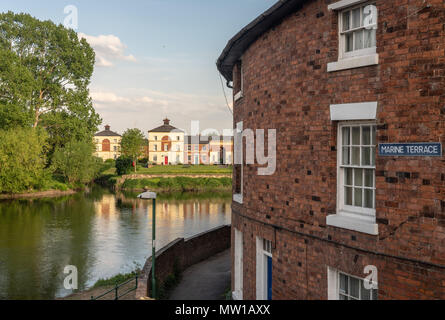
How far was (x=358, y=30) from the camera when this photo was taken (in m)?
7.12

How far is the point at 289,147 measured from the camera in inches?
328

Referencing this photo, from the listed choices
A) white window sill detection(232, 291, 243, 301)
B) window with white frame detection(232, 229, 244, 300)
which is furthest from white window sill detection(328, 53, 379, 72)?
white window sill detection(232, 291, 243, 301)

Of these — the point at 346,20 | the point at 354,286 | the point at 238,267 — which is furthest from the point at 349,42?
the point at 238,267

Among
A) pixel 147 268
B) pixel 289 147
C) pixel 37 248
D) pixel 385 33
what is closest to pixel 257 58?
pixel 289 147

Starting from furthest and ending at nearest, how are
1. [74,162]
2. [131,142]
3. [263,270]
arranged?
[131,142], [74,162], [263,270]

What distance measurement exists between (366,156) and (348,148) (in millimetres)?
413

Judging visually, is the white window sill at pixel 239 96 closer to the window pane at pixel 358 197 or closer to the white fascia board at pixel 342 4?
the white fascia board at pixel 342 4

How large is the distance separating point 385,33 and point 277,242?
15.0ft

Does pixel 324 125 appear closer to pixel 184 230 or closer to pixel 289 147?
pixel 289 147

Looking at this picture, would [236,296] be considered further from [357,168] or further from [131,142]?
[131,142]

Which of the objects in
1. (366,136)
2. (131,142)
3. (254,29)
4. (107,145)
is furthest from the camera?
(107,145)

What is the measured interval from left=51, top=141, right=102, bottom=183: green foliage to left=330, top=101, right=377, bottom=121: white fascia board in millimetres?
50642

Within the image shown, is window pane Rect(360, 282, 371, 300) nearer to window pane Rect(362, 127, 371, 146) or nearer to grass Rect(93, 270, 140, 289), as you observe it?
window pane Rect(362, 127, 371, 146)

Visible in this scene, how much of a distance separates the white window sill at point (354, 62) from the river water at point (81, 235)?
15.6 m
